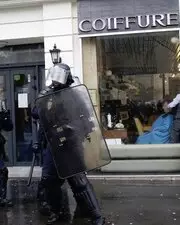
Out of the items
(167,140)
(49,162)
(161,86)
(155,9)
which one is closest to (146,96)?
(161,86)

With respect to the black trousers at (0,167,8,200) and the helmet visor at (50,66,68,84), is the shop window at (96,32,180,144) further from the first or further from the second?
the helmet visor at (50,66,68,84)

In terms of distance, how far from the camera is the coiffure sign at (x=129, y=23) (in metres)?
9.73

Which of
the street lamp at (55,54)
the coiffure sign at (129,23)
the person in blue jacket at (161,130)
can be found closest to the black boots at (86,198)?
the person in blue jacket at (161,130)

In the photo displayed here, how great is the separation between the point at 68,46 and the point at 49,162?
4.66 m

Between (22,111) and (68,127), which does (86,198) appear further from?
(22,111)

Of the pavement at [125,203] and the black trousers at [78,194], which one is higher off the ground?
the black trousers at [78,194]

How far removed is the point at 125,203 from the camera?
705 cm

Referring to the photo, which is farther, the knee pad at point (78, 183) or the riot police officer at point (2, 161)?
the riot police officer at point (2, 161)

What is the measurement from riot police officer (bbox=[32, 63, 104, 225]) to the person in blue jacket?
13.5ft

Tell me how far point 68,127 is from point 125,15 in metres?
4.76

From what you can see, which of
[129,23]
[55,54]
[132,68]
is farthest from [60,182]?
[129,23]

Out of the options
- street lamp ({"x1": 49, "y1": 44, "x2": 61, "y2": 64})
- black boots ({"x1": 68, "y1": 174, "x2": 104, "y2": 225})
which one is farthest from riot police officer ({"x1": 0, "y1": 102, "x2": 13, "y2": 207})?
street lamp ({"x1": 49, "y1": 44, "x2": 61, "y2": 64})

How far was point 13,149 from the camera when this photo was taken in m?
11.1

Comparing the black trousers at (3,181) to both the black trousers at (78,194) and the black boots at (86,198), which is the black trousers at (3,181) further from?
the black boots at (86,198)
